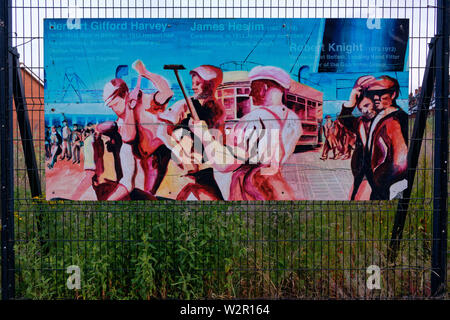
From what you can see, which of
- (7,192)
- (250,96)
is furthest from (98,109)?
(250,96)

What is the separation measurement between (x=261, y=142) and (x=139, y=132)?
1437 millimetres

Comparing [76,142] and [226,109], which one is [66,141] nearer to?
[76,142]

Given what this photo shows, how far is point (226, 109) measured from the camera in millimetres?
4879

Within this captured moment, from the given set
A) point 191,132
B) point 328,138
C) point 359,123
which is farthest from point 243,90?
point 359,123

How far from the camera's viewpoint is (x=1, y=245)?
194 inches

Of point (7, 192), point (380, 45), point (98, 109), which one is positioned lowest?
point (7, 192)

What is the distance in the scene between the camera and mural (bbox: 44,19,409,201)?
4840mm

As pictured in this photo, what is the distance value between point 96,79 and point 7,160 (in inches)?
55.3

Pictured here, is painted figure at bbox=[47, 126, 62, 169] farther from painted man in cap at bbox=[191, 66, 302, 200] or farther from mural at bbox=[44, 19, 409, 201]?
painted man in cap at bbox=[191, 66, 302, 200]

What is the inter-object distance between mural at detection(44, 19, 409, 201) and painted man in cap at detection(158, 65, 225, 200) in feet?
0.04

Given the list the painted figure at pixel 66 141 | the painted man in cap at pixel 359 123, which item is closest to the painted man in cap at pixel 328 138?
the painted man in cap at pixel 359 123

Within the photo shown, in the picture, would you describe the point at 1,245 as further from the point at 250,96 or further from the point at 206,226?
the point at 250,96

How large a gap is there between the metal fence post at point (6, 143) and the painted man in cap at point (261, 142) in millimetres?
2167

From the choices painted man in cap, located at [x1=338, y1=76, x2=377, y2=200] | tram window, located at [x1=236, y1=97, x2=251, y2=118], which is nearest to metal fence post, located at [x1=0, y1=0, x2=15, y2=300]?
tram window, located at [x1=236, y1=97, x2=251, y2=118]
